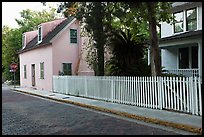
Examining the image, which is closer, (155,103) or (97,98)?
(155,103)

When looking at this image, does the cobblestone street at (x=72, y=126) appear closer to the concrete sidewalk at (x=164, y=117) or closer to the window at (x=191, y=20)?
the concrete sidewalk at (x=164, y=117)

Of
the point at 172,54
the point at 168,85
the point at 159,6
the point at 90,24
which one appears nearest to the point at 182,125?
the point at 168,85

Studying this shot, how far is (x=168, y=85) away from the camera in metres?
11.2

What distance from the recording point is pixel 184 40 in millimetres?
18812

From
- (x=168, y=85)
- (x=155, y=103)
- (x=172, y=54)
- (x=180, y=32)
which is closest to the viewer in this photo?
(x=168, y=85)

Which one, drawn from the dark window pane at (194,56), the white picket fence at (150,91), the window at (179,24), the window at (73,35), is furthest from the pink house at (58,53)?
the dark window pane at (194,56)

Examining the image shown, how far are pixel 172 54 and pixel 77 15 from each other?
9780 mm

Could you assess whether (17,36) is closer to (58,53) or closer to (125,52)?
(58,53)

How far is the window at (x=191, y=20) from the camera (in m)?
20.6

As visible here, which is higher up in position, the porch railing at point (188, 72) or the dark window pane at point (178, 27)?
the dark window pane at point (178, 27)

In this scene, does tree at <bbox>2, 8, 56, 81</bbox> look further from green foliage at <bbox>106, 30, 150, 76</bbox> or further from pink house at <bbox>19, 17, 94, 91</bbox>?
green foliage at <bbox>106, 30, 150, 76</bbox>

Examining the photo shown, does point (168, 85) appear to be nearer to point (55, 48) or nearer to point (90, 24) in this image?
point (90, 24)

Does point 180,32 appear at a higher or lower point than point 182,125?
higher

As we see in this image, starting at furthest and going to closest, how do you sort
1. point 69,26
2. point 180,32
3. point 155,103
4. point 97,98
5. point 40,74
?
1. point 40,74
2. point 69,26
3. point 180,32
4. point 97,98
5. point 155,103
